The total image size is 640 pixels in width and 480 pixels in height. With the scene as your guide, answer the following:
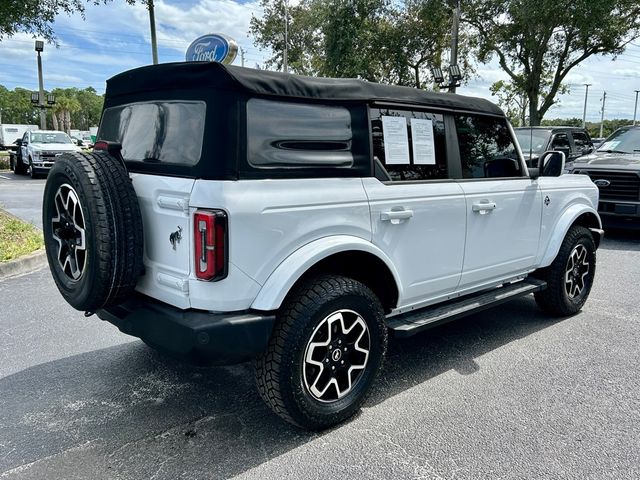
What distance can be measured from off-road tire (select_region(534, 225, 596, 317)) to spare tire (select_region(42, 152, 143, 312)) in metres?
3.68

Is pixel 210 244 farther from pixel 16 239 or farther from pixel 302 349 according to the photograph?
pixel 16 239

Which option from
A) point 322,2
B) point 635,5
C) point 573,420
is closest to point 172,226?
point 573,420

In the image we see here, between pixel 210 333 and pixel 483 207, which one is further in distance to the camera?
pixel 483 207

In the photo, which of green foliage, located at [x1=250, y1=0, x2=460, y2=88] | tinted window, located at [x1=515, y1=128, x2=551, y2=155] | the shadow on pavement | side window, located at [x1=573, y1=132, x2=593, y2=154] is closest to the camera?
the shadow on pavement

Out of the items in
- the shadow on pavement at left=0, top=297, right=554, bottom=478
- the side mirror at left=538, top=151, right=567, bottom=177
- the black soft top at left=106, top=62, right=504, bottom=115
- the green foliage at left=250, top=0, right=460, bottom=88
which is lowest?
the shadow on pavement at left=0, top=297, right=554, bottom=478

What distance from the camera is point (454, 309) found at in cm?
369

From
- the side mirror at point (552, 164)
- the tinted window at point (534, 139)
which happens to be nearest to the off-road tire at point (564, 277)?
the side mirror at point (552, 164)

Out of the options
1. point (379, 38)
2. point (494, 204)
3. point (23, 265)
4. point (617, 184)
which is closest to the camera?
point (494, 204)

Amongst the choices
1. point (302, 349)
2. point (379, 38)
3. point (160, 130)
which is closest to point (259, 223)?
point (302, 349)

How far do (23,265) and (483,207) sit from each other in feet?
18.3

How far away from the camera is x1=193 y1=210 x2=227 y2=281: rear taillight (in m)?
2.42

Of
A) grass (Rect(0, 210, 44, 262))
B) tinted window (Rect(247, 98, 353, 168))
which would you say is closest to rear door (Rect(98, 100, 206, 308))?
tinted window (Rect(247, 98, 353, 168))

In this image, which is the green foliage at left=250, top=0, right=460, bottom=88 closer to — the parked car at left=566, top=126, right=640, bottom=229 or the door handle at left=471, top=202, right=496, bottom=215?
the parked car at left=566, top=126, right=640, bottom=229

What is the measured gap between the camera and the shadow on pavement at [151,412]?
2.63m
